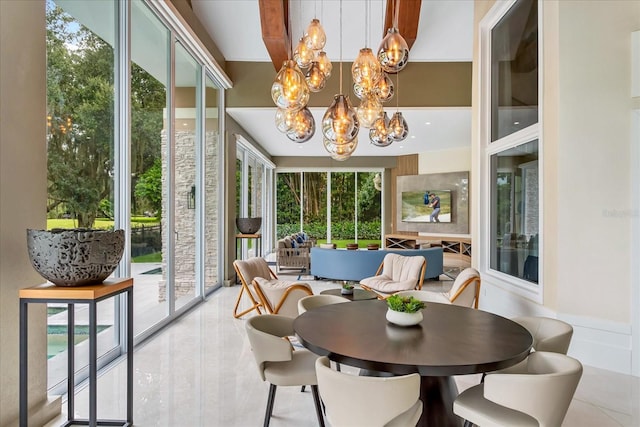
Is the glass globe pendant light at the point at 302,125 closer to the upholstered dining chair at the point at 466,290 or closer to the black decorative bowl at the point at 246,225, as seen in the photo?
the upholstered dining chair at the point at 466,290

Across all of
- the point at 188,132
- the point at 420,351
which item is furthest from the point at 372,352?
the point at 188,132

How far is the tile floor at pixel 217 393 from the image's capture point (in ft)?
8.24

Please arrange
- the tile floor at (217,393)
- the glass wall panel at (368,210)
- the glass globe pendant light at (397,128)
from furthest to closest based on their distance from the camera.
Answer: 1. the glass wall panel at (368,210)
2. the glass globe pendant light at (397,128)
3. the tile floor at (217,393)

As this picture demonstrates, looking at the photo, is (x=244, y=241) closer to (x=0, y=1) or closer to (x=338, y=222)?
(x=338, y=222)

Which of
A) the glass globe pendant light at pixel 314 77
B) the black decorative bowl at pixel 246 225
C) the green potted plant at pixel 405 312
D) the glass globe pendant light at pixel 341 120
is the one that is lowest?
the green potted plant at pixel 405 312

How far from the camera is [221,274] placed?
688 cm

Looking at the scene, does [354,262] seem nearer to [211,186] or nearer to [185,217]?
[211,186]

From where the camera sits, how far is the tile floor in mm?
2512

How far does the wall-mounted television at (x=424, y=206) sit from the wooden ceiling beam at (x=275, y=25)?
7.88 m

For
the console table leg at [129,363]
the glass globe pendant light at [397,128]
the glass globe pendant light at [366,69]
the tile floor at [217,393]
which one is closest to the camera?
the console table leg at [129,363]

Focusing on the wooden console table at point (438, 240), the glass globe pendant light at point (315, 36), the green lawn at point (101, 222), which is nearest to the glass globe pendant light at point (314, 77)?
the glass globe pendant light at point (315, 36)

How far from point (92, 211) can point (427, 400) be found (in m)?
2.93

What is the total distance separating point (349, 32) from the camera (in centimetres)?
577

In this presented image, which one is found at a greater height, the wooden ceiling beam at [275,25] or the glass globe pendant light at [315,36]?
the wooden ceiling beam at [275,25]
